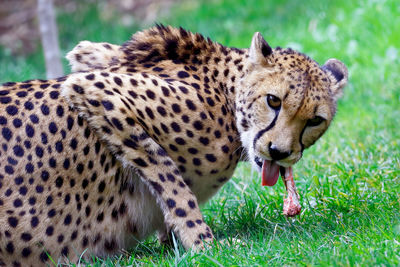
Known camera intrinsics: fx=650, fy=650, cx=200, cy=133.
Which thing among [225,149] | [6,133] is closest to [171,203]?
[225,149]

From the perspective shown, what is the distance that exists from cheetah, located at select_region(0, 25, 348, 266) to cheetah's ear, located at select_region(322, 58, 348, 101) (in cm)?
1

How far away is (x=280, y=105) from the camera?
3998 millimetres

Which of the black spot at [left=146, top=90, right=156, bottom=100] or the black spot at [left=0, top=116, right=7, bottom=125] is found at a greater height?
the black spot at [left=146, top=90, right=156, bottom=100]

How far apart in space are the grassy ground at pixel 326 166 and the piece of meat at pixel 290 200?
78mm

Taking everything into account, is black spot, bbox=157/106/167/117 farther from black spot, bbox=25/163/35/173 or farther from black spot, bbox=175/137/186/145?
black spot, bbox=25/163/35/173

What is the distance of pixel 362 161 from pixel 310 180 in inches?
22.7

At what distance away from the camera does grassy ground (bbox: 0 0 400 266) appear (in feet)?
11.8

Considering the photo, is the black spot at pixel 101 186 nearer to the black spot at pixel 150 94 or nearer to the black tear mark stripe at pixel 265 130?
the black spot at pixel 150 94

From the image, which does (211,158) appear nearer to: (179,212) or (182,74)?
(179,212)

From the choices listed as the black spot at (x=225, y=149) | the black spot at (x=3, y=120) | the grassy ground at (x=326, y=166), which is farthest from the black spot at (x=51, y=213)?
the black spot at (x=225, y=149)

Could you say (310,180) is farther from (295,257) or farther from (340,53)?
(340,53)

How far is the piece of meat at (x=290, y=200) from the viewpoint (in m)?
4.12

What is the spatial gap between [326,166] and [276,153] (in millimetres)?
1467

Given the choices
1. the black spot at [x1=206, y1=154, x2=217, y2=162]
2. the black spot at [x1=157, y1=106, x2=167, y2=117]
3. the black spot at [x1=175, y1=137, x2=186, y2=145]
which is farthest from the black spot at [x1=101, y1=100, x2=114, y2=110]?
the black spot at [x1=206, y1=154, x2=217, y2=162]
